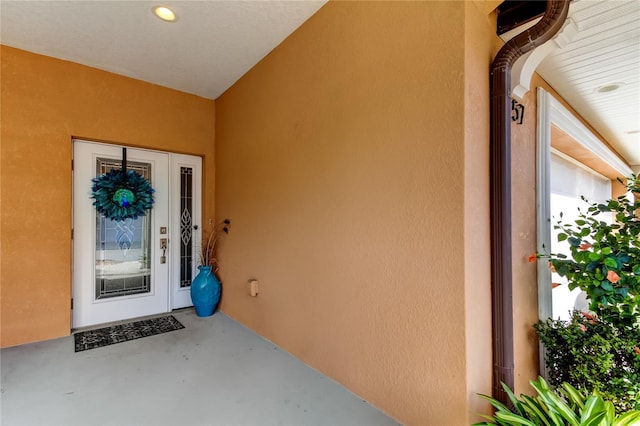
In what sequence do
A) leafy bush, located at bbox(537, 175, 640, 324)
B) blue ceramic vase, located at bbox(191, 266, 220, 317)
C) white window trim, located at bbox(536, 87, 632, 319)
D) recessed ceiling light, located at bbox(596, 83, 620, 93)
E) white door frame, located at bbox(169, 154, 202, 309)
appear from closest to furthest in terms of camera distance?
1. leafy bush, located at bbox(537, 175, 640, 324)
2. white window trim, located at bbox(536, 87, 632, 319)
3. recessed ceiling light, located at bbox(596, 83, 620, 93)
4. blue ceramic vase, located at bbox(191, 266, 220, 317)
5. white door frame, located at bbox(169, 154, 202, 309)

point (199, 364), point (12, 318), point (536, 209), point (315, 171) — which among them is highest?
point (315, 171)

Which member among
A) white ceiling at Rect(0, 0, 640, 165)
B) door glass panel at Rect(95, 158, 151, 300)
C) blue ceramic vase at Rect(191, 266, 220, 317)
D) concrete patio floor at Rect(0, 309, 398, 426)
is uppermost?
white ceiling at Rect(0, 0, 640, 165)

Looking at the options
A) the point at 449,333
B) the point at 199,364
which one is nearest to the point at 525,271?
the point at 449,333

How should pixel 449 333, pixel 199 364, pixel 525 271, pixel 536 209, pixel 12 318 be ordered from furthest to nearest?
1. pixel 12 318
2. pixel 199 364
3. pixel 536 209
4. pixel 525 271
5. pixel 449 333

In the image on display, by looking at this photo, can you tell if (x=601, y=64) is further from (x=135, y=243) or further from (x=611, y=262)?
(x=135, y=243)

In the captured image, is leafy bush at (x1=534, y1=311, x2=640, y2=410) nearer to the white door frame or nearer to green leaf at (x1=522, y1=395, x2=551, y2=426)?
green leaf at (x1=522, y1=395, x2=551, y2=426)

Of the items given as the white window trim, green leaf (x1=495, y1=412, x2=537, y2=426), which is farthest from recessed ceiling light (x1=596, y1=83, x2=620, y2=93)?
green leaf (x1=495, y1=412, x2=537, y2=426)

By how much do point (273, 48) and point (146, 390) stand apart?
3.18 metres

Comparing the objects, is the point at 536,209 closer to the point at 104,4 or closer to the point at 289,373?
the point at 289,373

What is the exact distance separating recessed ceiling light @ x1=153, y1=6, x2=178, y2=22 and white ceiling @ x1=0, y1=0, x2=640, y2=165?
51 mm

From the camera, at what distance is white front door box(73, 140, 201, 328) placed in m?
3.36

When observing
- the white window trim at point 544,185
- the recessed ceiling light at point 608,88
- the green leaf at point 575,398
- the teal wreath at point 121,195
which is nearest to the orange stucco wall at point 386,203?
the green leaf at point 575,398

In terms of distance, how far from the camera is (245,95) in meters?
3.46

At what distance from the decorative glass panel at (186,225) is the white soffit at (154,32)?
52.0 inches
